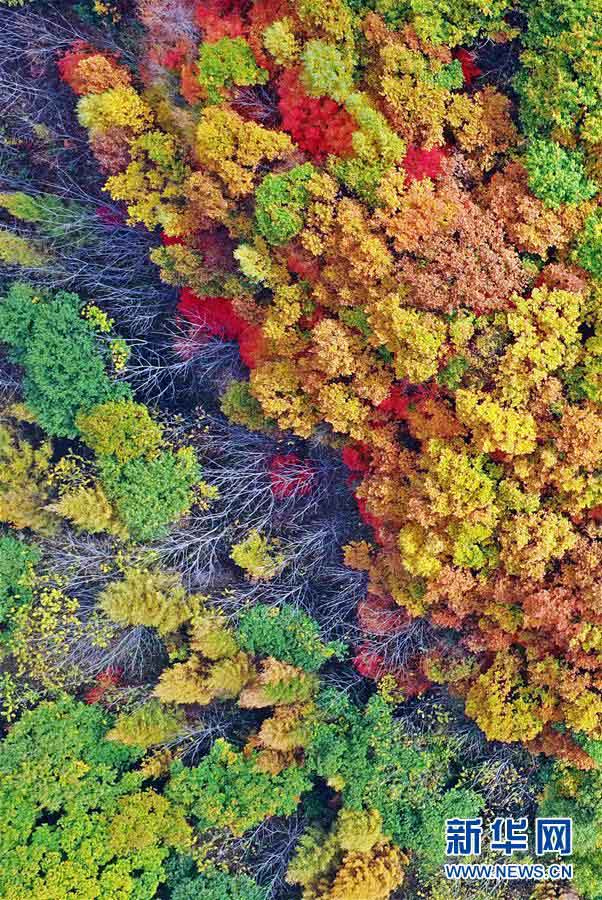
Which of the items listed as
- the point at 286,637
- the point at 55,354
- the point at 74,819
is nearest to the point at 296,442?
the point at 286,637

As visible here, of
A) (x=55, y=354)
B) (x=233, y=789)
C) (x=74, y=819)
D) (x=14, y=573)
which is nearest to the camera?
(x=55, y=354)

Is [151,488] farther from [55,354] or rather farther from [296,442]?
[55,354]

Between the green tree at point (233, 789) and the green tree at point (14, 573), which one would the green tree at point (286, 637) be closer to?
the green tree at point (233, 789)

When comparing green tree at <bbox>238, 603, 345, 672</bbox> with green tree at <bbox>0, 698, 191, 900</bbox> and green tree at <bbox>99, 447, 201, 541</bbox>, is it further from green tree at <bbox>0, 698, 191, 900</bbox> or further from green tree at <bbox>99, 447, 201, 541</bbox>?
green tree at <bbox>0, 698, 191, 900</bbox>

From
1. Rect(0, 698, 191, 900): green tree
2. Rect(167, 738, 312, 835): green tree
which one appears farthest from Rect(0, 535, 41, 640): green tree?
Rect(167, 738, 312, 835): green tree

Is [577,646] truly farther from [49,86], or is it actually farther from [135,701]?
[49,86]

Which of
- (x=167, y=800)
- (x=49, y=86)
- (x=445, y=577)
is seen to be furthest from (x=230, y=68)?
(x=167, y=800)

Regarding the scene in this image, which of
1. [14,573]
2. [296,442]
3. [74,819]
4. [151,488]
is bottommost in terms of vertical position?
[74,819]

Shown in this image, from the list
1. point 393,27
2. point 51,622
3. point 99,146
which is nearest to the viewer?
point 393,27
